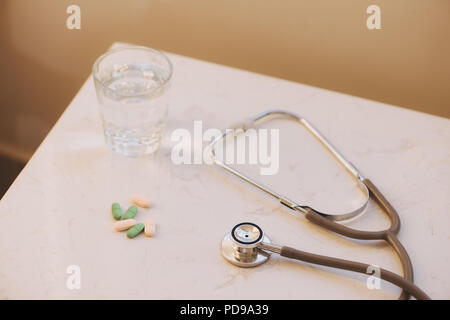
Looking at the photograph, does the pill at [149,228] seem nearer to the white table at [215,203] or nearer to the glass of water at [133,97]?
the white table at [215,203]

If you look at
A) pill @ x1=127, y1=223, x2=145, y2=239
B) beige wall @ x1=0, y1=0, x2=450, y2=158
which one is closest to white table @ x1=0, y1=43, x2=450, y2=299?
pill @ x1=127, y1=223, x2=145, y2=239

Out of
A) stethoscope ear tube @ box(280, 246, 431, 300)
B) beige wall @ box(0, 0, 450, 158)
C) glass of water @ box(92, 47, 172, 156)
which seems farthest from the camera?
beige wall @ box(0, 0, 450, 158)

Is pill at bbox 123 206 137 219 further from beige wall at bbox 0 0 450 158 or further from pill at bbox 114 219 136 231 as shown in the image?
beige wall at bbox 0 0 450 158

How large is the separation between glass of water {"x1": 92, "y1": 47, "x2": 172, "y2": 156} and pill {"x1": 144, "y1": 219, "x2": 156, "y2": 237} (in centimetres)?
16

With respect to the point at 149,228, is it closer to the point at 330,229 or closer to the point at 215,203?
the point at 215,203

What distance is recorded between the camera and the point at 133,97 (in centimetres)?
84

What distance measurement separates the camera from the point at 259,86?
1029mm

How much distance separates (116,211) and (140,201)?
0.04 meters

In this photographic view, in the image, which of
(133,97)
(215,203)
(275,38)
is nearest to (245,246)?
(215,203)

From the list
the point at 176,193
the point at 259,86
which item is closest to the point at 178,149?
the point at 176,193

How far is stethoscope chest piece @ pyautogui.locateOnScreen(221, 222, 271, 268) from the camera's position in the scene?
0.72 m

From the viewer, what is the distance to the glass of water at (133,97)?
0.84 m
